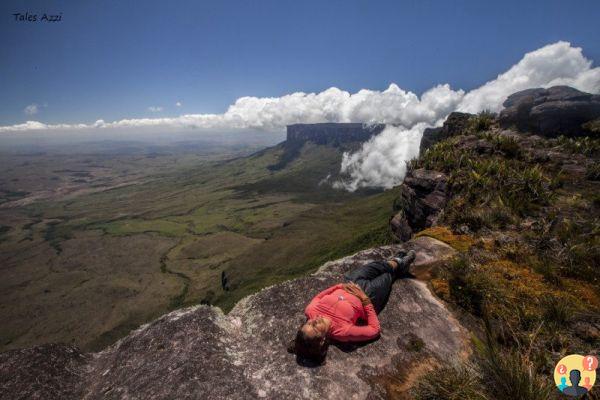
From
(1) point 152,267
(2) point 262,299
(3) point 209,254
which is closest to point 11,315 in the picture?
(1) point 152,267

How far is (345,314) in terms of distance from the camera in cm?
717

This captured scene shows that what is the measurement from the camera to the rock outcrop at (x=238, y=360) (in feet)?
19.2

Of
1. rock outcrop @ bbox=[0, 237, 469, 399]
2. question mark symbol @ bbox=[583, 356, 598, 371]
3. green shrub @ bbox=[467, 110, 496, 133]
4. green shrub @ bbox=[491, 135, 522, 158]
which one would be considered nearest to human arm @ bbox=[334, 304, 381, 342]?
rock outcrop @ bbox=[0, 237, 469, 399]

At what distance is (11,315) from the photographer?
135750 mm

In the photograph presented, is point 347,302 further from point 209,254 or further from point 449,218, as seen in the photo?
point 209,254

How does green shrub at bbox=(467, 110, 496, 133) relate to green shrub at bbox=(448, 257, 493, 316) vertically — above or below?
above

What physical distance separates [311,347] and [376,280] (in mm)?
3215

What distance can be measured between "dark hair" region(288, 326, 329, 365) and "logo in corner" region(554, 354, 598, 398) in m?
3.78

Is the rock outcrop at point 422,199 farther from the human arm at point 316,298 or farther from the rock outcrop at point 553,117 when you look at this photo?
the rock outcrop at point 553,117

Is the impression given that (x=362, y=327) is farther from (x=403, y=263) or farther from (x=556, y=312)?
(x=556, y=312)

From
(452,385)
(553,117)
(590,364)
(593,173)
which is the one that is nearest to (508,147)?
(593,173)

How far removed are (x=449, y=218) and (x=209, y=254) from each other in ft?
584

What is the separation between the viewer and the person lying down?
20.6ft

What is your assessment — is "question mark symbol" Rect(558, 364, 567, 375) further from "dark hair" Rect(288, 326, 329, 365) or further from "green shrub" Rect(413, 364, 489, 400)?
"dark hair" Rect(288, 326, 329, 365)
